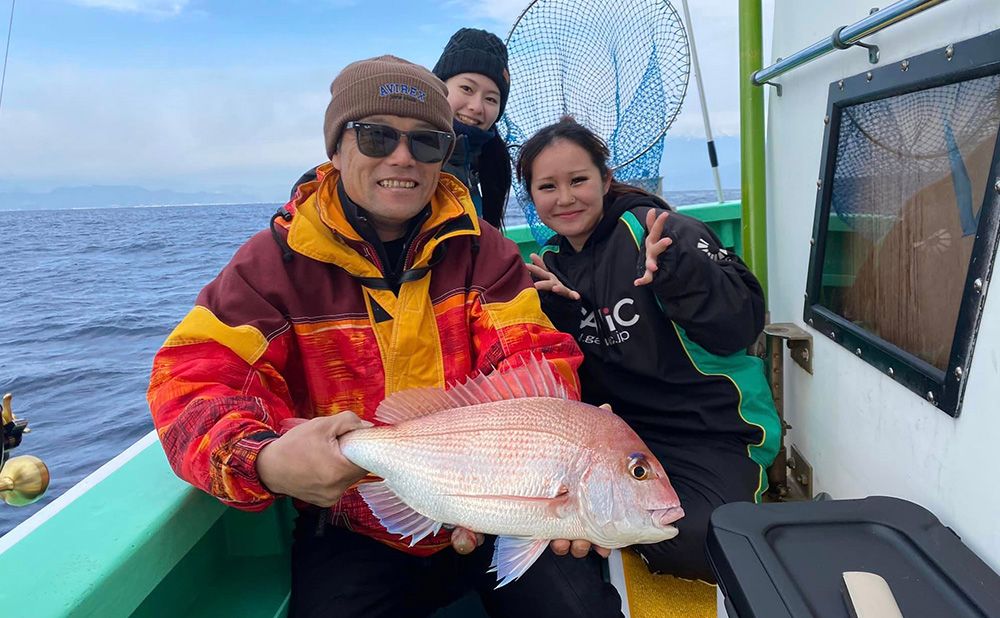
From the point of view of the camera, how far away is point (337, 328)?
2.18 m

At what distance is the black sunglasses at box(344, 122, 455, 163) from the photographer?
2148 millimetres

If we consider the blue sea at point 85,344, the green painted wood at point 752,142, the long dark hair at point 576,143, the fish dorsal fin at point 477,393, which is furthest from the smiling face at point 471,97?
the blue sea at point 85,344

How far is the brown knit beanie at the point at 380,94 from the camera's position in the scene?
84.8 inches

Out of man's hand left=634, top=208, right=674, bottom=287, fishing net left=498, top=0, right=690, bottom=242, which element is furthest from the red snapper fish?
fishing net left=498, top=0, right=690, bottom=242

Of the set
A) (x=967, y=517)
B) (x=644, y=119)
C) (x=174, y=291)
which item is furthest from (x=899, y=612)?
(x=174, y=291)

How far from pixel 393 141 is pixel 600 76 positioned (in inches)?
118

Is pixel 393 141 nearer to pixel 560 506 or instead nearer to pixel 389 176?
pixel 389 176

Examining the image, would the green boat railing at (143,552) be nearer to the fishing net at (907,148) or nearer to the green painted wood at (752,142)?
the fishing net at (907,148)

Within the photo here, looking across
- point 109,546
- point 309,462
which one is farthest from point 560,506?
point 109,546

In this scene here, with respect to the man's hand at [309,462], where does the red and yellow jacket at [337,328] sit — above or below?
above

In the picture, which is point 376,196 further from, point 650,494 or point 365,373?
point 650,494

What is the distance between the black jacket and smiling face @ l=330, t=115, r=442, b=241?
3.10 ft

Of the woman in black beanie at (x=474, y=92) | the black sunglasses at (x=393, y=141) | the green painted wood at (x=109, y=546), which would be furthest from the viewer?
the woman in black beanie at (x=474, y=92)

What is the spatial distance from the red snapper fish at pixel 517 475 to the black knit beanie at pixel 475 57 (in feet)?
7.94
